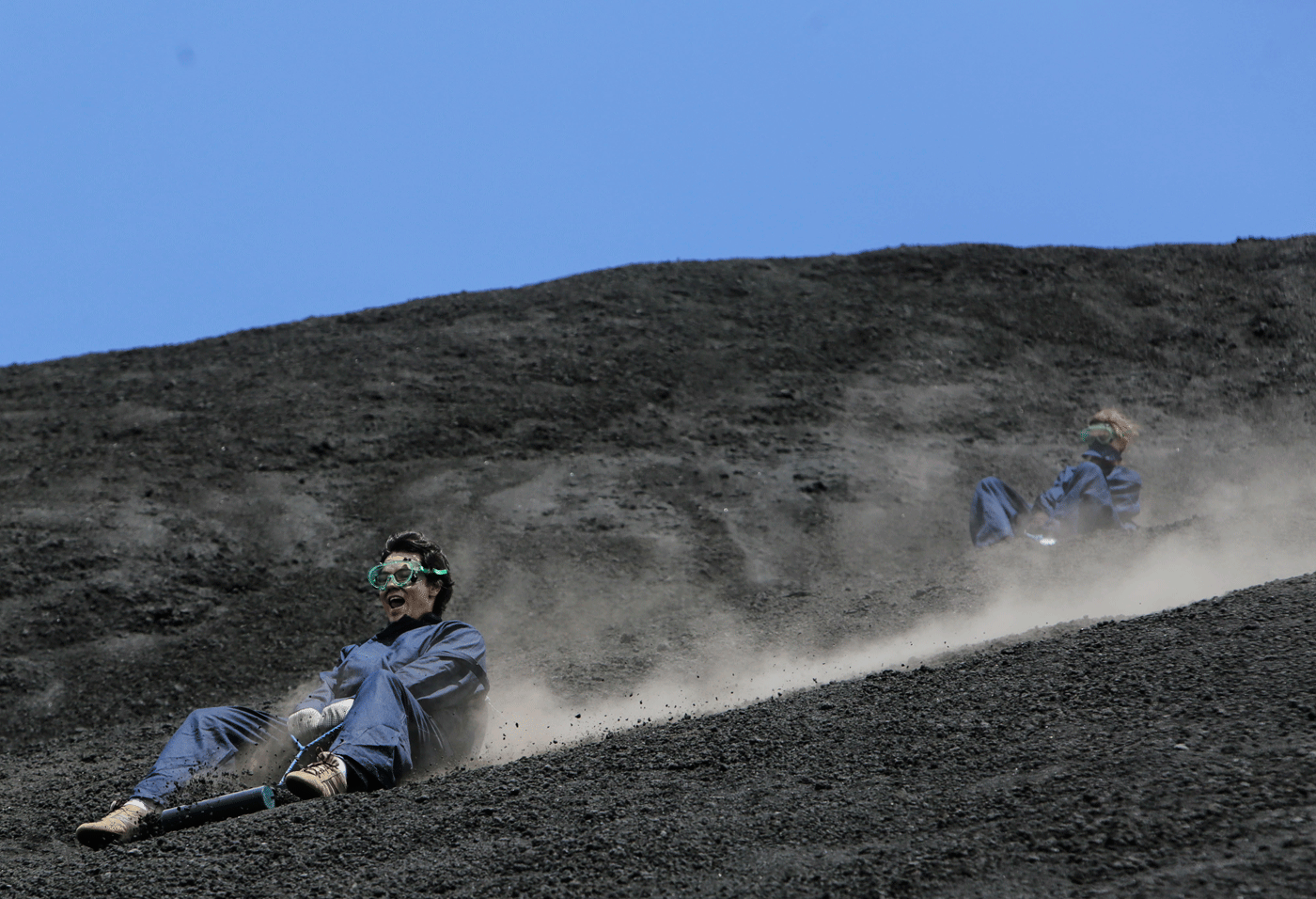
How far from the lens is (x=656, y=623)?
10555mm

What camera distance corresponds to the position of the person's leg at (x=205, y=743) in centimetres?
513

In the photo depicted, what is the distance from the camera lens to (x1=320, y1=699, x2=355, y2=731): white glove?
5.48 m

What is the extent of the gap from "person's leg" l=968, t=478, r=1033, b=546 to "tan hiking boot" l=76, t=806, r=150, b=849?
7.10 m

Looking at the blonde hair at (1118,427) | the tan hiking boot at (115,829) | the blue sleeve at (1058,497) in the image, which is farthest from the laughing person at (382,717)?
the blonde hair at (1118,427)

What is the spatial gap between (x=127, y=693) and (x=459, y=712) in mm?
5380

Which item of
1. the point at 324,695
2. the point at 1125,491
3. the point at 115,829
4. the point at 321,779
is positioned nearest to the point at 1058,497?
the point at 1125,491

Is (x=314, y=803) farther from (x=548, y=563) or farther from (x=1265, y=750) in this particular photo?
(x=548, y=563)

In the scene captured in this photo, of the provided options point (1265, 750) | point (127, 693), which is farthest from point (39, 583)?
point (1265, 750)

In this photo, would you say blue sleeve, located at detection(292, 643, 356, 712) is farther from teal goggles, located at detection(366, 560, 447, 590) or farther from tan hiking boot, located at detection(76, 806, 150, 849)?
tan hiking boot, located at detection(76, 806, 150, 849)

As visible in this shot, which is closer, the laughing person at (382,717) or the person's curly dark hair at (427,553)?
the laughing person at (382,717)

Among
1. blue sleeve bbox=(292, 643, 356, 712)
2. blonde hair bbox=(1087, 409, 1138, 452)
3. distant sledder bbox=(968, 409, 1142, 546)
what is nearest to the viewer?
blue sleeve bbox=(292, 643, 356, 712)

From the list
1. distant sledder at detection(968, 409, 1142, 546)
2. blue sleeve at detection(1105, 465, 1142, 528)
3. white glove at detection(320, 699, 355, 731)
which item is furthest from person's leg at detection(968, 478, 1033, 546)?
white glove at detection(320, 699, 355, 731)

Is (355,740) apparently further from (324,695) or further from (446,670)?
(324,695)

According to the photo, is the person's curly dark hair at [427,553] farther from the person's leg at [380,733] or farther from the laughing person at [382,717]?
the person's leg at [380,733]
